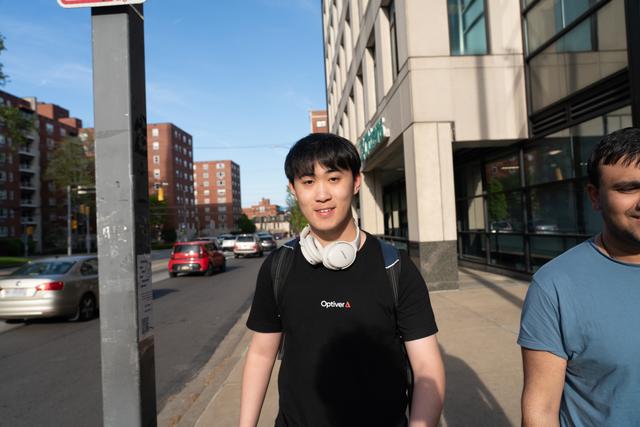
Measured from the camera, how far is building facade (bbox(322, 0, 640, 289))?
29.0 feet

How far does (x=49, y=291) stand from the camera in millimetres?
9266

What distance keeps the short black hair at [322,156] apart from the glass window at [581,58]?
817 cm

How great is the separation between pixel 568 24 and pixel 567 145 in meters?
2.48

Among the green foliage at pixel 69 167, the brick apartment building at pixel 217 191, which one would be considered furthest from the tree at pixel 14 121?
the brick apartment building at pixel 217 191

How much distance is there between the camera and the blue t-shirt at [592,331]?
158 centimetres

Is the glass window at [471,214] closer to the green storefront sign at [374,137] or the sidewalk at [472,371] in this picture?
the green storefront sign at [374,137]

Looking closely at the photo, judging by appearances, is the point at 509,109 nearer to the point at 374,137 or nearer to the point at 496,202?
the point at 496,202

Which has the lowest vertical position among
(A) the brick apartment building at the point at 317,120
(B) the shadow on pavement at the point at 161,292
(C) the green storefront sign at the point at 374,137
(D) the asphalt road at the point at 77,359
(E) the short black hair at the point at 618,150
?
(B) the shadow on pavement at the point at 161,292

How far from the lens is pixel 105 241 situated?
1.98m

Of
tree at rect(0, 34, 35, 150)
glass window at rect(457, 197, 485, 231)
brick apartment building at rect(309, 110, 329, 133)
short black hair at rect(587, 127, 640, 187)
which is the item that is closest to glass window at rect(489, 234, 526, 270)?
glass window at rect(457, 197, 485, 231)

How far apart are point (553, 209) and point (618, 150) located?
9.74m

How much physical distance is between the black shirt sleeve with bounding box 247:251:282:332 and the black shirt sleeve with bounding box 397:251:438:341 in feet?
1.73

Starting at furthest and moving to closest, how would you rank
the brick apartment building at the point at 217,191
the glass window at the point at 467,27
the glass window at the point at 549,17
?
the brick apartment building at the point at 217,191 < the glass window at the point at 467,27 < the glass window at the point at 549,17

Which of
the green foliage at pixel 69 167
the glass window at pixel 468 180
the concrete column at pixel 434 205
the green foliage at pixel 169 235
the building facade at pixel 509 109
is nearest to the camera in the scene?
the building facade at pixel 509 109
